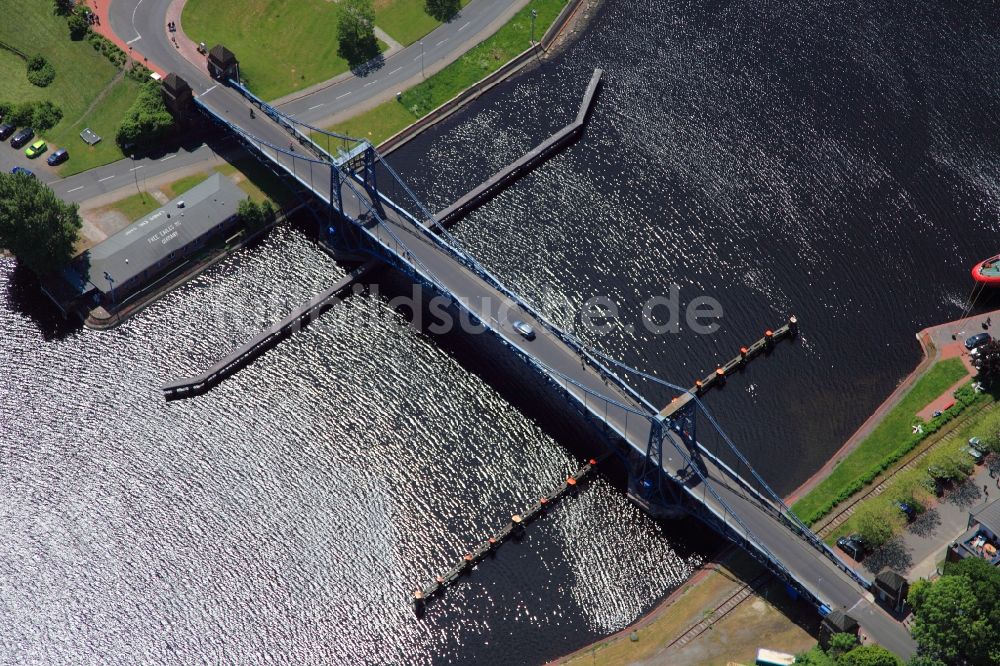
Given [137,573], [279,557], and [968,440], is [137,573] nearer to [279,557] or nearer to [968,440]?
[279,557]

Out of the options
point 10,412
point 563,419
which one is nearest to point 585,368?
point 563,419

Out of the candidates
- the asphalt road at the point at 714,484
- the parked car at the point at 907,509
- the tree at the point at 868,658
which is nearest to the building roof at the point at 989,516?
the parked car at the point at 907,509

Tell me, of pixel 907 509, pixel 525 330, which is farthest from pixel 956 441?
pixel 525 330

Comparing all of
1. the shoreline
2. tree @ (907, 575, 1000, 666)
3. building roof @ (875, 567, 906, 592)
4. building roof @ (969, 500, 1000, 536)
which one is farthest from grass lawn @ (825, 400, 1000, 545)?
tree @ (907, 575, 1000, 666)

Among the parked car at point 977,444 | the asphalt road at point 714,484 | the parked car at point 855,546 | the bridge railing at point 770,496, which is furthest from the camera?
the parked car at point 977,444

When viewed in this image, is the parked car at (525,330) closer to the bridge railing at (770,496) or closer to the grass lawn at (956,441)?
the bridge railing at (770,496)

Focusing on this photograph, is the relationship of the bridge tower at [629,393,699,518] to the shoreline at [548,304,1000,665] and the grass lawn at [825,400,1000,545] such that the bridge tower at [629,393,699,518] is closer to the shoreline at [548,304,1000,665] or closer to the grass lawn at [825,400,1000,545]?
the shoreline at [548,304,1000,665]
